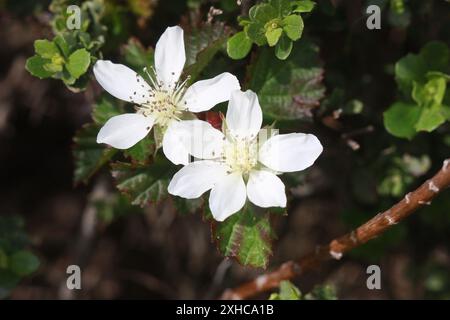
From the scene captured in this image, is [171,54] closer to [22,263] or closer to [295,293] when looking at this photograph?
[295,293]

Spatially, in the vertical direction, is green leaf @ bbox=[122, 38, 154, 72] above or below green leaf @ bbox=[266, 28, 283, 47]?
above

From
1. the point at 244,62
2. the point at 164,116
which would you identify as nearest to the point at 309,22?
the point at 244,62

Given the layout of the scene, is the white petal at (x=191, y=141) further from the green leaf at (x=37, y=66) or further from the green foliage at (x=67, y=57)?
the green leaf at (x=37, y=66)

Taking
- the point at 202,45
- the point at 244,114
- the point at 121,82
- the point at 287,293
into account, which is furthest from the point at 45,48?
the point at 287,293

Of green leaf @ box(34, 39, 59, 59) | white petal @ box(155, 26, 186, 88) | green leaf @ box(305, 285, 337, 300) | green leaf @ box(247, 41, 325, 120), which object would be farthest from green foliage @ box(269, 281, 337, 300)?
green leaf @ box(34, 39, 59, 59)

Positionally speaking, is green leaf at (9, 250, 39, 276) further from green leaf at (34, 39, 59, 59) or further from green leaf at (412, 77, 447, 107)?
green leaf at (412, 77, 447, 107)

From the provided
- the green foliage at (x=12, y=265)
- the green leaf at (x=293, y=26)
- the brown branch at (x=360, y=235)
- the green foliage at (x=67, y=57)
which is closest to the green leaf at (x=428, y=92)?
the brown branch at (x=360, y=235)
